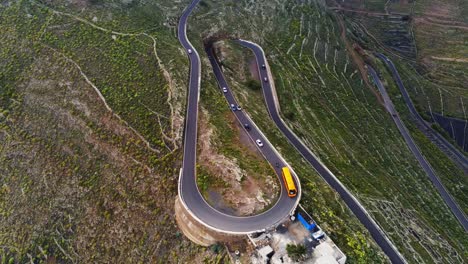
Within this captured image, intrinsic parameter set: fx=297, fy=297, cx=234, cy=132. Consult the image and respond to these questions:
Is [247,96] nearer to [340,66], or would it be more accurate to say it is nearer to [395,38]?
[340,66]

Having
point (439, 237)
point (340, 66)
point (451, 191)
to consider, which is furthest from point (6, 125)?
point (451, 191)

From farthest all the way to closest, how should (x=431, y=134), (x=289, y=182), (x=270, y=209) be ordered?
(x=431, y=134), (x=289, y=182), (x=270, y=209)

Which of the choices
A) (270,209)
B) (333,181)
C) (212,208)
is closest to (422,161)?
(333,181)

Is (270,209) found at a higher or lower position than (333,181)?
higher

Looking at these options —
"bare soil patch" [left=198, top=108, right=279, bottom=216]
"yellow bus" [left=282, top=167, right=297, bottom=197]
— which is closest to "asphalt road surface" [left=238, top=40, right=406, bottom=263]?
"yellow bus" [left=282, top=167, right=297, bottom=197]

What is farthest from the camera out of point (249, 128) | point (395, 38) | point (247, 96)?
point (395, 38)

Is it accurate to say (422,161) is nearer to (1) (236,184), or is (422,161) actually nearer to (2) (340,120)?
(2) (340,120)

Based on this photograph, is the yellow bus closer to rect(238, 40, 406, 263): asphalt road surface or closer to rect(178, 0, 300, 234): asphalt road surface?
rect(178, 0, 300, 234): asphalt road surface
